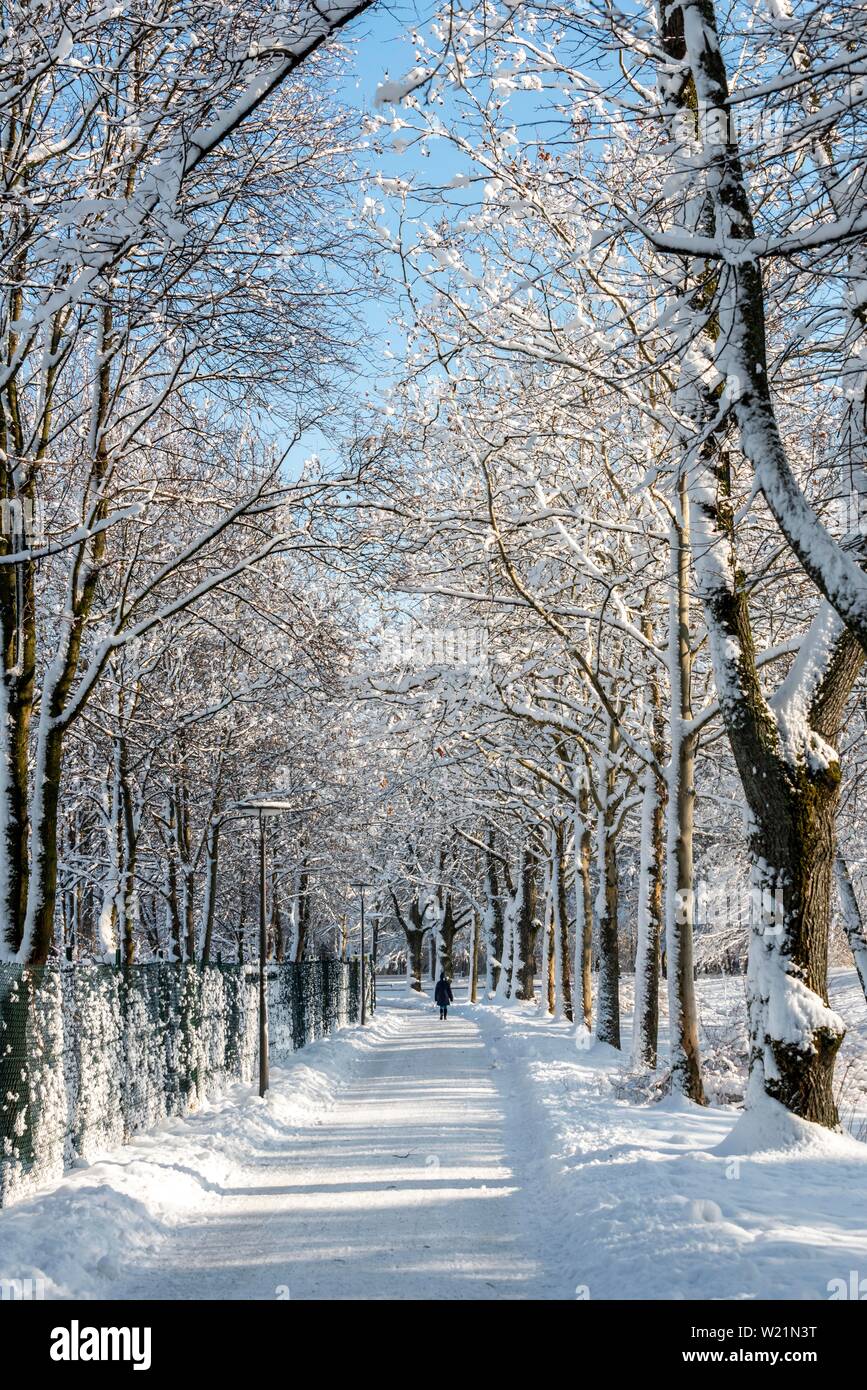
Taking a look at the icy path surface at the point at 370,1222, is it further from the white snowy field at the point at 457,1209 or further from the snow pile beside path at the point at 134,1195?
the snow pile beside path at the point at 134,1195

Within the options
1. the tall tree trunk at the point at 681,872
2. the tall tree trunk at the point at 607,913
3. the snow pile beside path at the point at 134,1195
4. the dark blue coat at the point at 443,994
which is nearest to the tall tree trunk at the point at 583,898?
the tall tree trunk at the point at 607,913

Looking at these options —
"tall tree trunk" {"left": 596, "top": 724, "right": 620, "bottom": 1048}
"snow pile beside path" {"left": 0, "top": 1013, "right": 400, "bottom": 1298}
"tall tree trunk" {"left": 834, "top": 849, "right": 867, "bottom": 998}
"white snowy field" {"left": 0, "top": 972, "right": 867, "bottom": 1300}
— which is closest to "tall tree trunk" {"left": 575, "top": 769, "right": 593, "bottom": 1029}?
"tall tree trunk" {"left": 596, "top": 724, "right": 620, "bottom": 1048}

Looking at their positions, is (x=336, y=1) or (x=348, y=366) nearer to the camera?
(x=336, y=1)

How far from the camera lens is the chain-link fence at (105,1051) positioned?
27.0ft

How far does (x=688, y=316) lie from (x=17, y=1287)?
6784 millimetres

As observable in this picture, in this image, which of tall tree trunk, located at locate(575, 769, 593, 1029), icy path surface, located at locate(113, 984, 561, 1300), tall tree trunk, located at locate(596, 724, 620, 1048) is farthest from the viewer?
tall tree trunk, located at locate(575, 769, 593, 1029)

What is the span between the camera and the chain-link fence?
→ 8232 mm

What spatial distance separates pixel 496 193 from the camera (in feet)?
33.1

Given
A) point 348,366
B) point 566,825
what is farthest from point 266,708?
point 348,366

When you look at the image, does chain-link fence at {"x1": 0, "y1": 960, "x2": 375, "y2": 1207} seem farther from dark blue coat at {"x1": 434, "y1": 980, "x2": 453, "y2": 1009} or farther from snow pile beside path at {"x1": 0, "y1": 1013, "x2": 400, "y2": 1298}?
dark blue coat at {"x1": 434, "y1": 980, "x2": 453, "y2": 1009}

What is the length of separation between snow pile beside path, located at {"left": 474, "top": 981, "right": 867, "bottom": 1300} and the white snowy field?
2 centimetres

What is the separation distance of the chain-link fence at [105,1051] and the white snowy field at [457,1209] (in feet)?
1.17

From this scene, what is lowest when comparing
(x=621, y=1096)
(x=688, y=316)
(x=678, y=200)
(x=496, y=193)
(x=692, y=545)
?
(x=621, y=1096)

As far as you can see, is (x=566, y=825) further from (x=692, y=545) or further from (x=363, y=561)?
(x=692, y=545)
